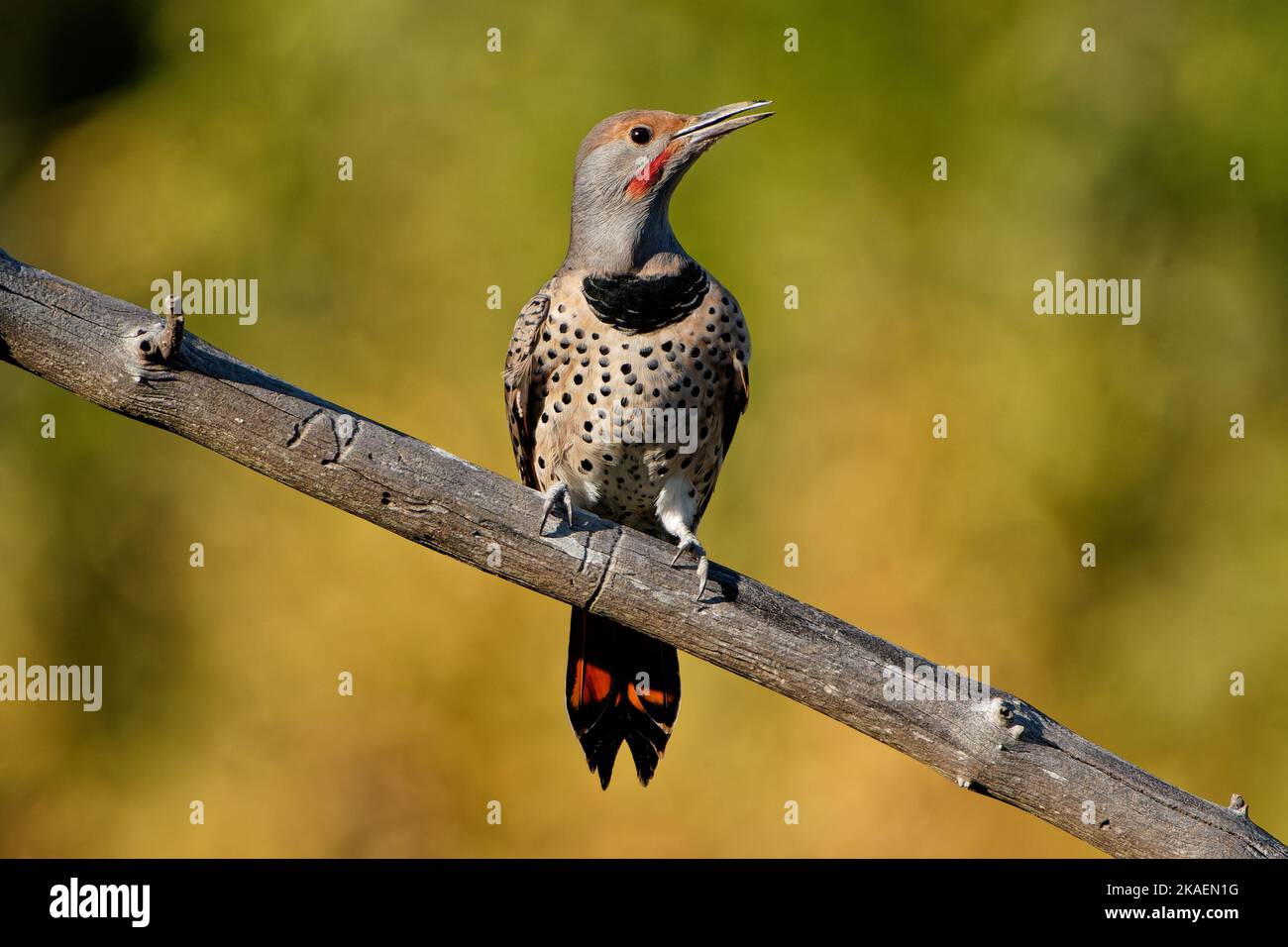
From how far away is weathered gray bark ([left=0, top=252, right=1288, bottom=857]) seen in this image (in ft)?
9.36

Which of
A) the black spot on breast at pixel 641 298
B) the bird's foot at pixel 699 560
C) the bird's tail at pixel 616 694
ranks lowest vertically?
the bird's tail at pixel 616 694

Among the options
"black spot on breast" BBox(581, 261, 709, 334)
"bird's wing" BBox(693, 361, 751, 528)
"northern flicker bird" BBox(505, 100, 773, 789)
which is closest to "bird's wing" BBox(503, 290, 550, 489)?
"northern flicker bird" BBox(505, 100, 773, 789)

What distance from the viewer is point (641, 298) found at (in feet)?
12.2

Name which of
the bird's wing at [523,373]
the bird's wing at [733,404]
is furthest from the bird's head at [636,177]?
the bird's wing at [733,404]

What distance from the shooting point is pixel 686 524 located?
3900 mm

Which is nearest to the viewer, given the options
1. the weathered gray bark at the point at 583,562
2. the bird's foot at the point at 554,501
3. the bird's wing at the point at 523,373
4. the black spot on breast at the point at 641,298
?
the weathered gray bark at the point at 583,562

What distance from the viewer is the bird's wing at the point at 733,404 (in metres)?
3.95

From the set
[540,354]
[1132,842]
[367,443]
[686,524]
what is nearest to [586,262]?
[540,354]

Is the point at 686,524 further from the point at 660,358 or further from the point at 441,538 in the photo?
the point at 441,538

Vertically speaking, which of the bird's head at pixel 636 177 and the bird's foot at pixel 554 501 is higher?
the bird's head at pixel 636 177

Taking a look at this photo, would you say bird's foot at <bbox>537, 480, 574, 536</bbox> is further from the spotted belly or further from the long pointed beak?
the long pointed beak

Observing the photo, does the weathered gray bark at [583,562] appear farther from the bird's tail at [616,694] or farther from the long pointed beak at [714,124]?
the long pointed beak at [714,124]

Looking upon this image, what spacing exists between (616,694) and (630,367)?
3.35 feet

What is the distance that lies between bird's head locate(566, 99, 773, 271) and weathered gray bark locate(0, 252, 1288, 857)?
1046 mm
